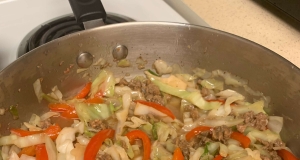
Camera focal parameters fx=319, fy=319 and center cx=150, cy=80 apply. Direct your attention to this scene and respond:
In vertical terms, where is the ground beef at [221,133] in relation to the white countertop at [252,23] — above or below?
below

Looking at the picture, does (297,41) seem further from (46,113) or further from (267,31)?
(46,113)

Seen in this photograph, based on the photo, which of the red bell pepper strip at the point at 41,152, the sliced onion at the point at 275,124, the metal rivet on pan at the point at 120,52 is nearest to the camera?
the red bell pepper strip at the point at 41,152

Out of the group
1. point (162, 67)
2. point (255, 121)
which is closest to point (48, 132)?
point (162, 67)

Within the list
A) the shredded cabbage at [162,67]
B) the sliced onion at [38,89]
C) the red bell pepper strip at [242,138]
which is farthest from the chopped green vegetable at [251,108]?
the sliced onion at [38,89]

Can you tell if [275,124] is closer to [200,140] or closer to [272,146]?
[272,146]

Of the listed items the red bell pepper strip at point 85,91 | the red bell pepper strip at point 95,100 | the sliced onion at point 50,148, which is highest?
the red bell pepper strip at point 85,91

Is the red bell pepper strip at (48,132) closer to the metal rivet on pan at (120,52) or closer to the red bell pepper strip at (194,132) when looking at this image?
the metal rivet on pan at (120,52)

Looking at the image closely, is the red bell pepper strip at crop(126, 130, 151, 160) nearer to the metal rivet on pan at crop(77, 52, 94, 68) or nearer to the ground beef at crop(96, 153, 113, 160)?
the ground beef at crop(96, 153, 113, 160)

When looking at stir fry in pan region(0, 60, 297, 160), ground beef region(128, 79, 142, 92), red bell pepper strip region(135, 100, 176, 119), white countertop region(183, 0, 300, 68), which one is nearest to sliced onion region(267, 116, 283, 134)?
stir fry in pan region(0, 60, 297, 160)
